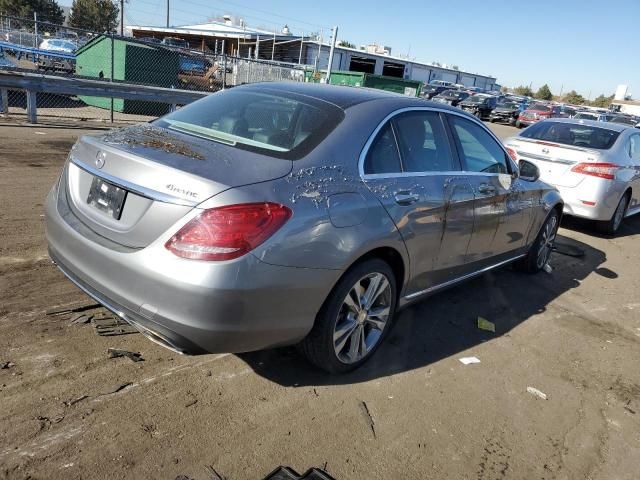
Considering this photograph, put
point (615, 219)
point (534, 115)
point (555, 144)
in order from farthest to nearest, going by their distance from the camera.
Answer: point (534, 115), point (615, 219), point (555, 144)

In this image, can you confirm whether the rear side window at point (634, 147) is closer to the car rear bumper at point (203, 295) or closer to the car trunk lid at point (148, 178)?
the car rear bumper at point (203, 295)

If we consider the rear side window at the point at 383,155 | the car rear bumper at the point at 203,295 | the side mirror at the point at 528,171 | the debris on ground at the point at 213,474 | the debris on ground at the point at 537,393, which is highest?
the rear side window at the point at 383,155

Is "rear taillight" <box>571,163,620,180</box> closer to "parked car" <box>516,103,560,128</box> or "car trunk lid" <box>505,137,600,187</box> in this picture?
"car trunk lid" <box>505,137,600,187</box>

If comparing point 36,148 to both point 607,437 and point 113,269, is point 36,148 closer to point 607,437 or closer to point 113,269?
point 113,269

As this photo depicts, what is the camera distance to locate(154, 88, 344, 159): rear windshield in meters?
3.11

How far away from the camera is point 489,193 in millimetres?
4340

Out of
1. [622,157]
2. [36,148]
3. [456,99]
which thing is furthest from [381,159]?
[456,99]

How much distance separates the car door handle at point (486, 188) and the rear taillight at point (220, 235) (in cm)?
228

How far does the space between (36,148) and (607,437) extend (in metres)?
9.00

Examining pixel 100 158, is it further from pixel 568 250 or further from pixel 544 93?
pixel 544 93

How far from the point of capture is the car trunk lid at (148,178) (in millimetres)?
2580

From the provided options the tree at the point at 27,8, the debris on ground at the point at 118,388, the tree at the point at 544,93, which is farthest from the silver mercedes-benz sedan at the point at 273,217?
the tree at the point at 544,93

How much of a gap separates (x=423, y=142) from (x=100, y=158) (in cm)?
211

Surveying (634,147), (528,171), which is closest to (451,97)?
(634,147)
